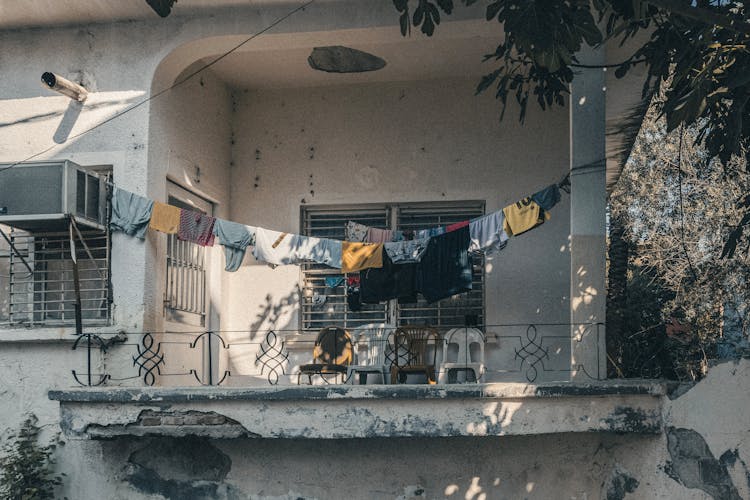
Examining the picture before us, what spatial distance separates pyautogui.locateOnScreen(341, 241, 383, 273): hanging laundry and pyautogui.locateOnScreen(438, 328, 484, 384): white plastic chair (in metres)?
1.19

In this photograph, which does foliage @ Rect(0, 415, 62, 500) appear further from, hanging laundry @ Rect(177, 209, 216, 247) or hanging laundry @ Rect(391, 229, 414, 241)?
hanging laundry @ Rect(391, 229, 414, 241)

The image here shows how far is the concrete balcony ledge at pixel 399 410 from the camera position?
25.9ft

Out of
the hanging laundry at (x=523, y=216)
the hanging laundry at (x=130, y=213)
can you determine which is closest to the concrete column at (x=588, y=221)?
the hanging laundry at (x=523, y=216)

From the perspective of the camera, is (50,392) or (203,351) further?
(203,351)

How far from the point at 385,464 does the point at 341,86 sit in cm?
500

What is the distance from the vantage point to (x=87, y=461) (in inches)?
353

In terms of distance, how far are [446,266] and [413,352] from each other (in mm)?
1162

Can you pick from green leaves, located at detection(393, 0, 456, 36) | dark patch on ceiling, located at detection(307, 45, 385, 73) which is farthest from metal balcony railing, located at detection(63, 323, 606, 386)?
green leaves, located at detection(393, 0, 456, 36)

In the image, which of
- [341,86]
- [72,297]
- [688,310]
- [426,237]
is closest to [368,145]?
[341,86]

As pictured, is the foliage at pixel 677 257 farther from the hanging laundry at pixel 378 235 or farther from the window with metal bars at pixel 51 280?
the window with metal bars at pixel 51 280

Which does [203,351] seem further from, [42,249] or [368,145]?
[368,145]

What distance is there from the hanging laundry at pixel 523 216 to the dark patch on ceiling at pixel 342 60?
114 inches

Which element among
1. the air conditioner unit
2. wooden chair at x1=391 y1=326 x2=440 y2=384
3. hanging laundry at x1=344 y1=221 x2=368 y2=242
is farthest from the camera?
hanging laundry at x1=344 y1=221 x2=368 y2=242

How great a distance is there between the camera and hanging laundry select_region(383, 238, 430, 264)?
9.56 m
